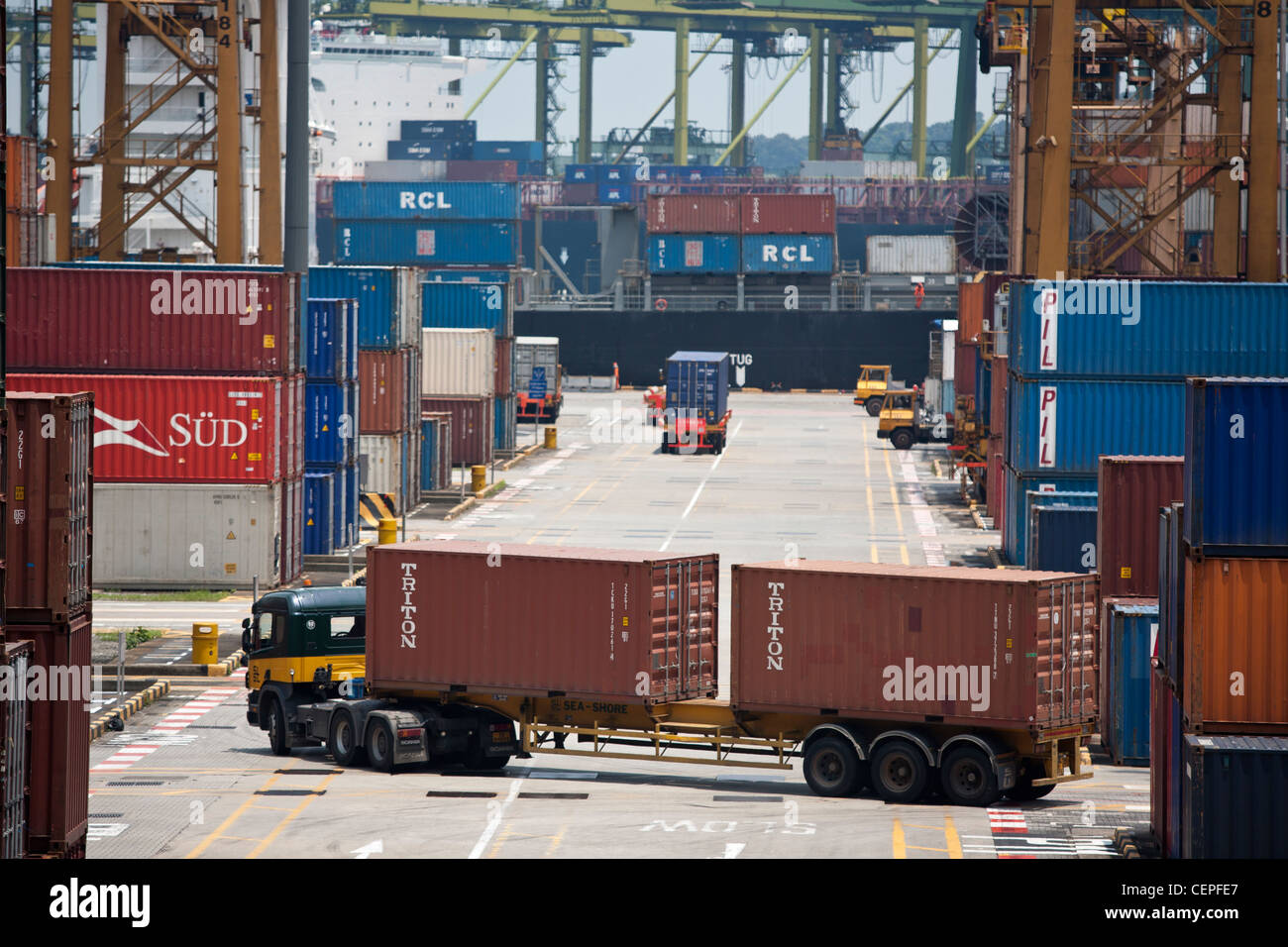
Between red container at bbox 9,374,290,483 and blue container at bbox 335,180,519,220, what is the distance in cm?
7083

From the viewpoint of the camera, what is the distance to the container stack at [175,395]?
42.0 metres

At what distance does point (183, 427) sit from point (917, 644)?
2274 cm

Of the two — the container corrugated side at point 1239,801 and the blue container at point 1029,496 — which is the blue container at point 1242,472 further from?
the blue container at point 1029,496

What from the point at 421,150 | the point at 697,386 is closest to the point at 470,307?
the point at 697,386

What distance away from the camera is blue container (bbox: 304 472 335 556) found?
47.7 meters

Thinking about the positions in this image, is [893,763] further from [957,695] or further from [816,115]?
[816,115]

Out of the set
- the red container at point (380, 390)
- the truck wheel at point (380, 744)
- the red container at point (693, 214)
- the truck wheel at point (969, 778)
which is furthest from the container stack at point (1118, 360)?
the red container at point (693, 214)

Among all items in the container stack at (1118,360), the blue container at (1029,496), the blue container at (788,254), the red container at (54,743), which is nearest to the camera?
the red container at (54,743)

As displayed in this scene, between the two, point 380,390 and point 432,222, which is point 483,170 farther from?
point 380,390

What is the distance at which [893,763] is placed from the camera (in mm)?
25297

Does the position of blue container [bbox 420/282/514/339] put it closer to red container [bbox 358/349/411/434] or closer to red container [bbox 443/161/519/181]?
red container [bbox 358/349/411/434]

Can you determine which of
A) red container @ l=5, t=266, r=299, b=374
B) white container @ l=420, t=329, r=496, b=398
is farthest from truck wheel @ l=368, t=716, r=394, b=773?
white container @ l=420, t=329, r=496, b=398

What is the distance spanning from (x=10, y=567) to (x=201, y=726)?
44.1 feet

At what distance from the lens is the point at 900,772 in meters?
25.2
